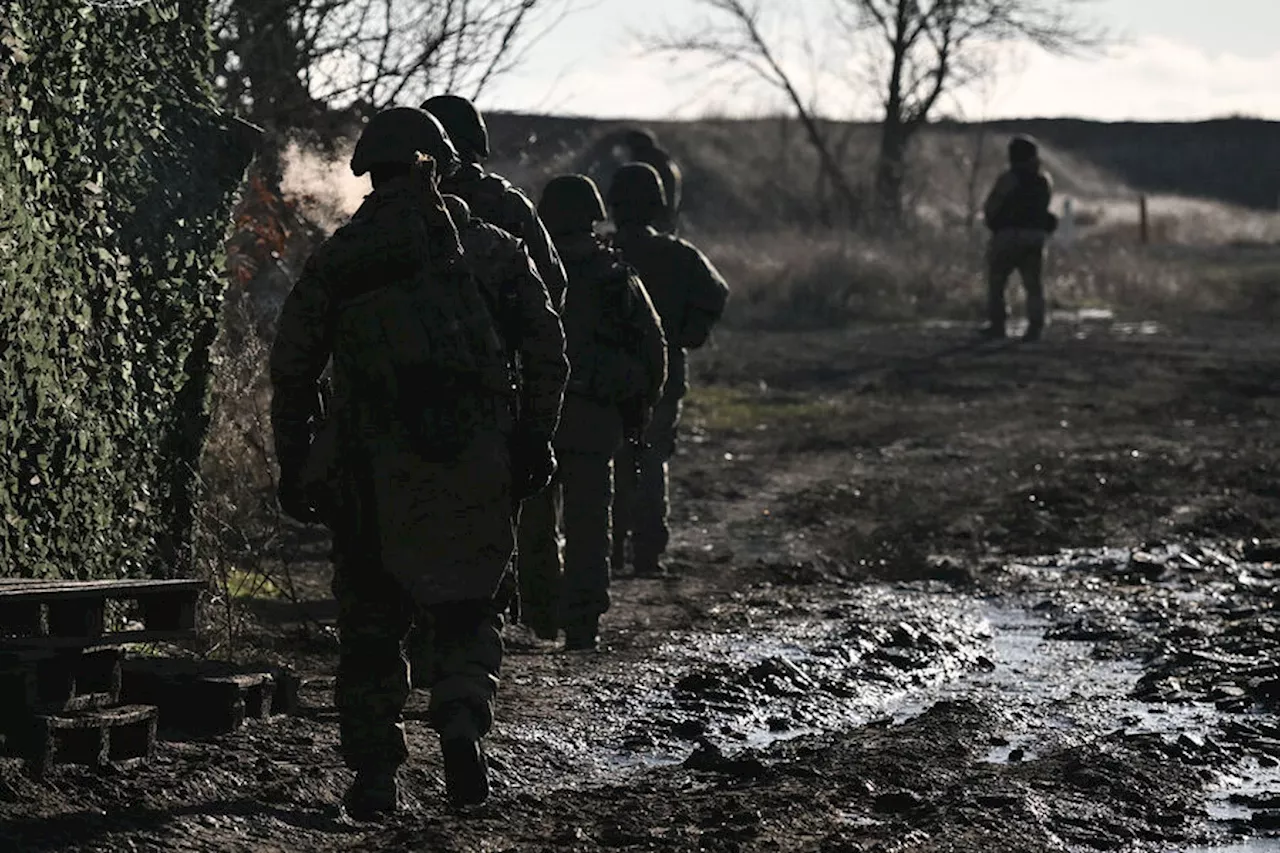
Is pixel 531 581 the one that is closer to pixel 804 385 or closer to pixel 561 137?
pixel 561 137

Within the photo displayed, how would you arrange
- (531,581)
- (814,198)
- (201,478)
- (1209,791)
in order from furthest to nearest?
(814,198) < (531,581) < (201,478) < (1209,791)

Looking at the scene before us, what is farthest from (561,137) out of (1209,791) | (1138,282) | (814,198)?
(814,198)

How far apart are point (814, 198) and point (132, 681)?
4297 centimetres

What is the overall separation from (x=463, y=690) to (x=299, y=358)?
1.06 m

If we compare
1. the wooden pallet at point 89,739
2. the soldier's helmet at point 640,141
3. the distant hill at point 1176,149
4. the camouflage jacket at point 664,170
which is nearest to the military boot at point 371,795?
the wooden pallet at point 89,739

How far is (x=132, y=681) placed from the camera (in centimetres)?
745

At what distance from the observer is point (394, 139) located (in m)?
6.78

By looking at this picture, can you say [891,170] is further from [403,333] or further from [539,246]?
[403,333]

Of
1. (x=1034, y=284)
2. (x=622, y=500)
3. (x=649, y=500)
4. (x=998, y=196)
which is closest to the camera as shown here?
(x=622, y=500)

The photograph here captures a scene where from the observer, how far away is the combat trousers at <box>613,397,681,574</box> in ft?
39.6

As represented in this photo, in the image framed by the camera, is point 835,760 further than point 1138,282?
No

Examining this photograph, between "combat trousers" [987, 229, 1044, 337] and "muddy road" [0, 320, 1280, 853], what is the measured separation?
6.79 meters

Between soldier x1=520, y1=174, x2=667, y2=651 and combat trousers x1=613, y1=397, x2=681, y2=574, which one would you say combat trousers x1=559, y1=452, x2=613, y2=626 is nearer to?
soldier x1=520, y1=174, x2=667, y2=651

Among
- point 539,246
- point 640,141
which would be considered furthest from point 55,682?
point 640,141
